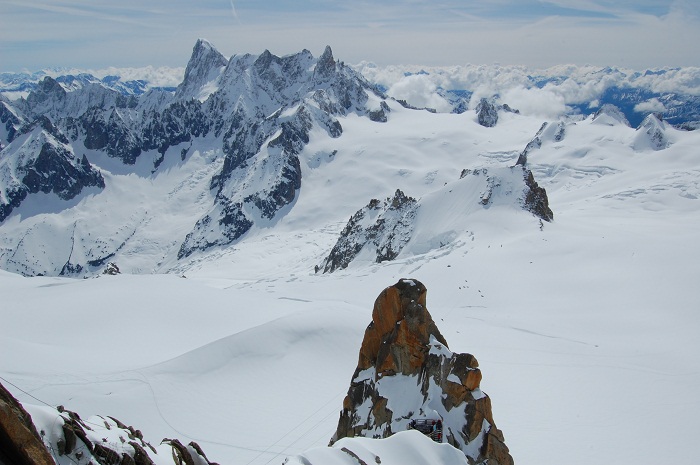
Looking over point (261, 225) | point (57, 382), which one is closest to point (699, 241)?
point (57, 382)

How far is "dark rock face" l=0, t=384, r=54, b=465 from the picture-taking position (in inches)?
298

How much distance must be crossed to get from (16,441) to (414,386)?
12230 mm

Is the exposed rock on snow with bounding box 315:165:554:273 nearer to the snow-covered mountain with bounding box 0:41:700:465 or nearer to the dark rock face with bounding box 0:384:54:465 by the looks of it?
the snow-covered mountain with bounding box 0:41:700:465

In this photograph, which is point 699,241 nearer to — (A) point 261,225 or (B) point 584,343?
(B) point 584,343

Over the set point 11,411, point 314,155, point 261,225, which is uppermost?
point 11,411

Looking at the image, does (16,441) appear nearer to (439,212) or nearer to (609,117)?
(439,212)

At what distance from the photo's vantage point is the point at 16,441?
25.1 ft

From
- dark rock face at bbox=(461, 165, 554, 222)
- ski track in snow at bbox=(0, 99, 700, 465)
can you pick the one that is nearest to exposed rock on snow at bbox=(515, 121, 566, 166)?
ski track in snow at bbox=(0, 99, 700, 465)

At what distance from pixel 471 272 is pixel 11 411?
131ft

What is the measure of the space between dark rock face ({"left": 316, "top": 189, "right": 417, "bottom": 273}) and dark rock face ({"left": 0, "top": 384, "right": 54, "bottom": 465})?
56.2 metres

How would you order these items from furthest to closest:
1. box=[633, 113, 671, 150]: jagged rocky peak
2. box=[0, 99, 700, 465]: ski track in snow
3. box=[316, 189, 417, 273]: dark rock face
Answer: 1. box=[633, 113, 671, 150]: jagged rocky peak
2. box=[316, 189, 417, 273]: dark rock face
3. box=[0, 99, 700, 465]: ski track in snow

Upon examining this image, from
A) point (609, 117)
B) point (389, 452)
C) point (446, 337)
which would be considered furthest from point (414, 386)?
point (609, 117)

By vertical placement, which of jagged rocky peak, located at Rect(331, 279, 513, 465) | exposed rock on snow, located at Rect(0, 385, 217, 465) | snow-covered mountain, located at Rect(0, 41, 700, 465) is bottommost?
snow-covered mountain, located at Rect(0, 41, 700, 465)

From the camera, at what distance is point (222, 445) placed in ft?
65.7
